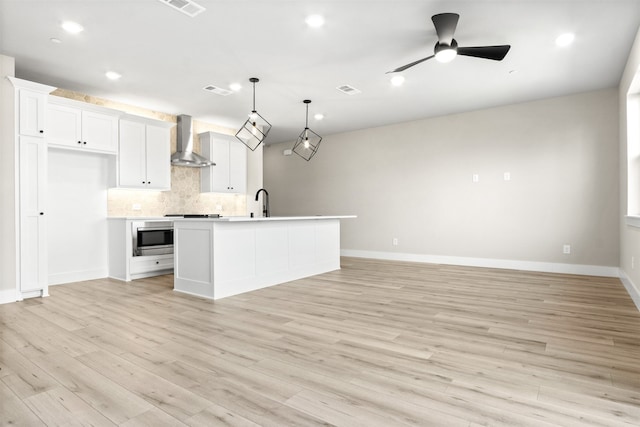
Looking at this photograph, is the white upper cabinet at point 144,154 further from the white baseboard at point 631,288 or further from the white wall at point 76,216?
the white baseboard at point 631,288

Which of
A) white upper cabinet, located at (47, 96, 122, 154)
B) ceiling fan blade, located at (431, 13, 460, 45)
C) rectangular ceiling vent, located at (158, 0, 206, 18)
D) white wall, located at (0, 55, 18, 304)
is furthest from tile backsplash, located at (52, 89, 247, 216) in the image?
ceiling fan blade, located at (431, 13, 460, 45)

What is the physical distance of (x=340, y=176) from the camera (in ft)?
26.3

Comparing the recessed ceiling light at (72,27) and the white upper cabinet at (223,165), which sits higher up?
the recessed ceiling light at (72,27)

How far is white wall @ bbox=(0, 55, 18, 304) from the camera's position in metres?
3.81

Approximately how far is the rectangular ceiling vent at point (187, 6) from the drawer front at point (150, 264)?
3.37 metres

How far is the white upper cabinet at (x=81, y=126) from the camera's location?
457cm

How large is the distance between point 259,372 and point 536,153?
5478 millimetres

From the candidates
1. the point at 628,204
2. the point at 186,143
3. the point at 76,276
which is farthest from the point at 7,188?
the point at 628,204

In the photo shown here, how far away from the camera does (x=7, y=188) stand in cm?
384

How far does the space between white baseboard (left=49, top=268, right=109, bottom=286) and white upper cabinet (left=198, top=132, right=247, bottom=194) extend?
87.5 inches

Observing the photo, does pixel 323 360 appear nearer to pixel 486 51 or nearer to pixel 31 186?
pixel 486 51

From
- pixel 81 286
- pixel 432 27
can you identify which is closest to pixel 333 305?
pixel 432 27

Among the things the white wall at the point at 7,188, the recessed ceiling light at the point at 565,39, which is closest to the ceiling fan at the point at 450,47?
the recessed ceiling light at the point at 565,39

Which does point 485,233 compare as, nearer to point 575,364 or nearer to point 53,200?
point 575,364
